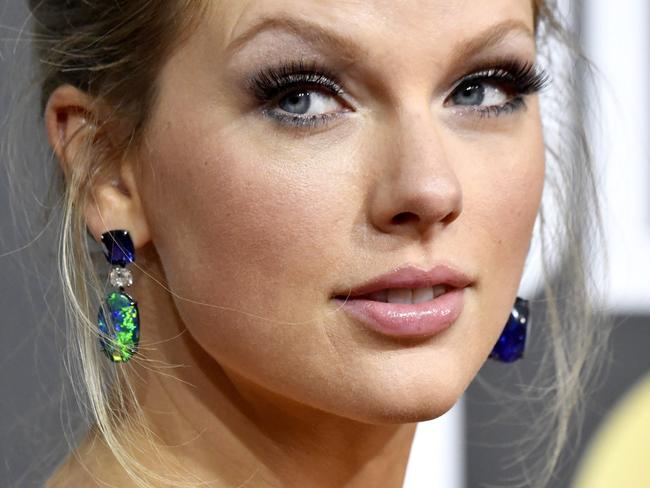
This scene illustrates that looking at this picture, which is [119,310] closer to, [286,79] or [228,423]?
[228,423]

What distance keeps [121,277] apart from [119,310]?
1.3 inches

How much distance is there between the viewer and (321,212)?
1.09 m

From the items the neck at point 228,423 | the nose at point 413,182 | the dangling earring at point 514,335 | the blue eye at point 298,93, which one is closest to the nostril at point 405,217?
the nose at point 413,182

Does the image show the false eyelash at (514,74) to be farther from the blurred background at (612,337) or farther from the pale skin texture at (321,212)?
the blurred background at (612,337)

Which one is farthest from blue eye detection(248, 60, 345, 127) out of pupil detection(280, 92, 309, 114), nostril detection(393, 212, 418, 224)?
nostril detection(393, 212, 418, 224)

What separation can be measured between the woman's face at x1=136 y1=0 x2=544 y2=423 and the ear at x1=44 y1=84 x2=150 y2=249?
2.0 inches

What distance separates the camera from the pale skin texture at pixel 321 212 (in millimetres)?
1097

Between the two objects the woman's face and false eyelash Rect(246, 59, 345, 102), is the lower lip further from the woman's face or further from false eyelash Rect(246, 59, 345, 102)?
false eyelash Rect(246, 59, 345, 102)

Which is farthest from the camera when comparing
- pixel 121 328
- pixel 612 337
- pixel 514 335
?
pixel 612 337

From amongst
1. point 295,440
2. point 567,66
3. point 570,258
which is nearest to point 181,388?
point 295,440

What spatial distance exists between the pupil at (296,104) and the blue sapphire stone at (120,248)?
8.4 inches

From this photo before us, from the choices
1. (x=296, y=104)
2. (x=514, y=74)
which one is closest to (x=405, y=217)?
(x=296, y=104)

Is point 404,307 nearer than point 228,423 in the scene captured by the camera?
Yes

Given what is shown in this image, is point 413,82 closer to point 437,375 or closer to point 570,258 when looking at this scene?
point 437,375
